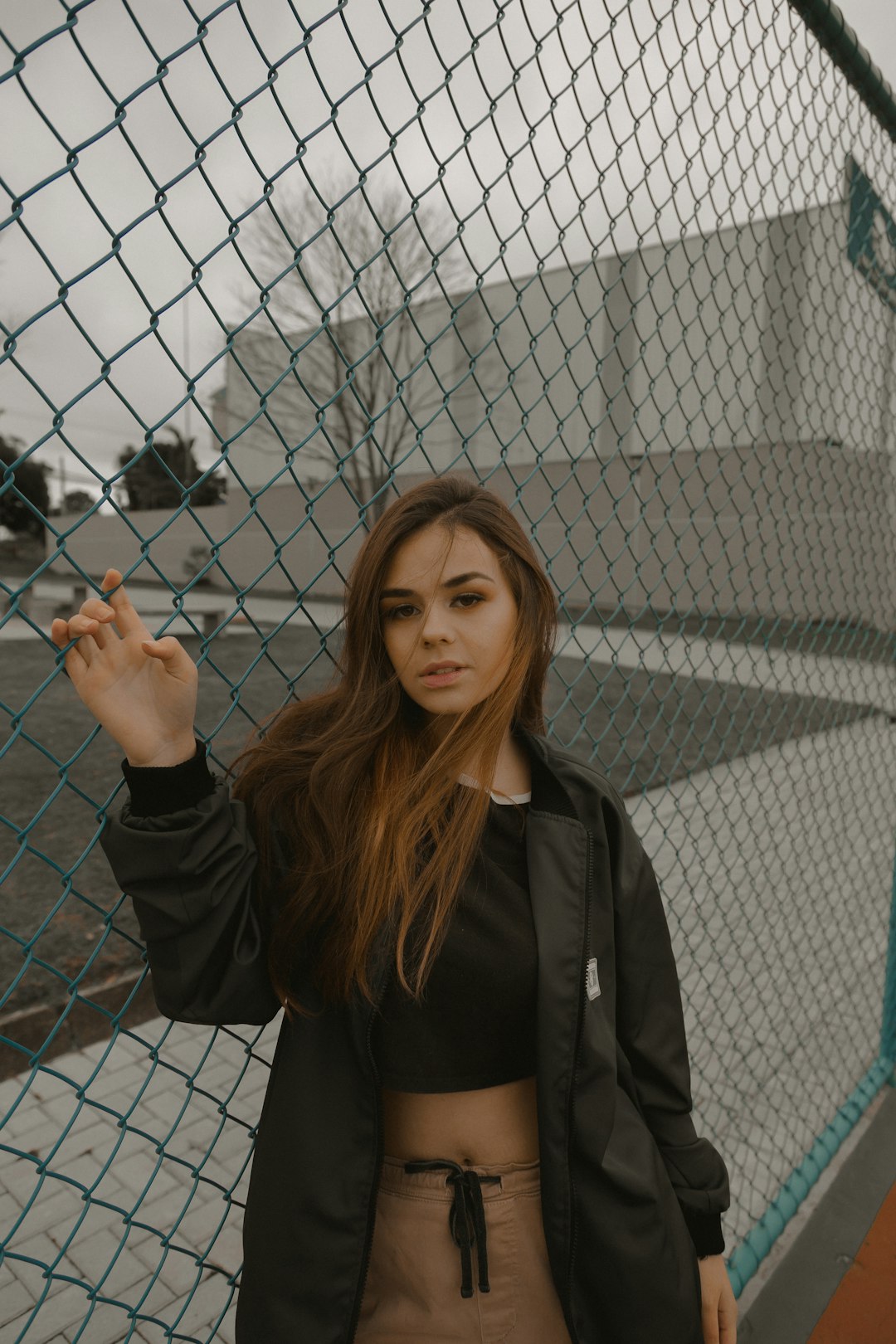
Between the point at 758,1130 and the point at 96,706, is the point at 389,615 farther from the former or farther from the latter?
the point at 758,1130

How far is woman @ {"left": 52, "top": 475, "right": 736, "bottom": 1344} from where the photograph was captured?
3.71ft

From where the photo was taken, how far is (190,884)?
3.58 feet

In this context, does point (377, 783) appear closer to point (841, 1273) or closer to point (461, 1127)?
point (461, 1127)

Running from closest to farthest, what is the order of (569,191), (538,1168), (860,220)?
1. (538,1168)
2. (569,191)
3. (860,220)

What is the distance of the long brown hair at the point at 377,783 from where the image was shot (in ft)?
4.04

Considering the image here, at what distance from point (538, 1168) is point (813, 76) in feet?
8.60

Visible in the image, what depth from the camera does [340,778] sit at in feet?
4.27

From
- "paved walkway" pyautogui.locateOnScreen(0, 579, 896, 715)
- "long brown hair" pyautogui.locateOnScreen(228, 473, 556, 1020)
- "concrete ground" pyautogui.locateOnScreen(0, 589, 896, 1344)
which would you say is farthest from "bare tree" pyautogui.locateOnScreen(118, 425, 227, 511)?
"long brown hair" pyautogui.locateOnScreen(228, 473, 556, 1020)

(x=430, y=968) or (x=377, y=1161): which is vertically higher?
(x=430, y=968)

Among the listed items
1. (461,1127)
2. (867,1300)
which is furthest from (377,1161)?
(867,1300)

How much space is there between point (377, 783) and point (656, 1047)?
67 centimetres

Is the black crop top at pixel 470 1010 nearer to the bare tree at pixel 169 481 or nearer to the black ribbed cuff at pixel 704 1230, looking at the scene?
the black ribbed cuff at pixel 704 1230

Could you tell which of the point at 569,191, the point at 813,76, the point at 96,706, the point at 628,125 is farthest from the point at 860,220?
the point at 96,706

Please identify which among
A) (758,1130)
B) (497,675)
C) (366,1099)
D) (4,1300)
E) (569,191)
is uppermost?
(569,191)
